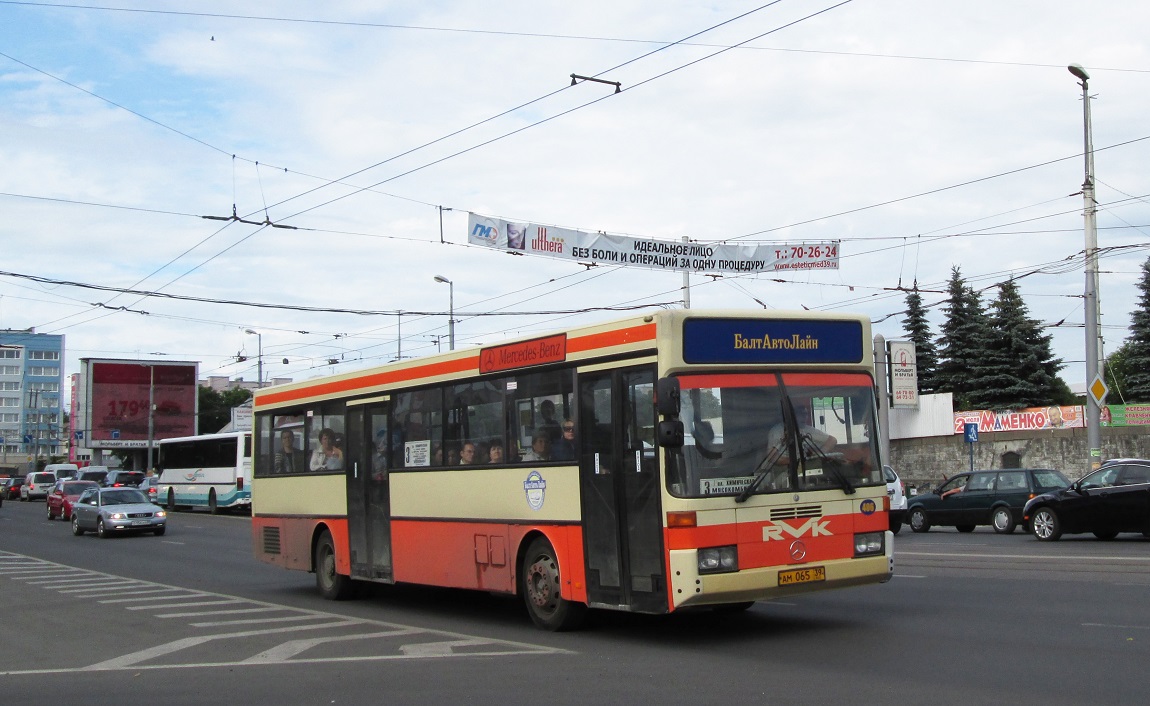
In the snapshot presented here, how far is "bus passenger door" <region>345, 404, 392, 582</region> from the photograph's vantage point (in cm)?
1415

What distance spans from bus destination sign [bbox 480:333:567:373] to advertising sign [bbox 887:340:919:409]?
105ft

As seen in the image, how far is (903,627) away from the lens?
422 inches

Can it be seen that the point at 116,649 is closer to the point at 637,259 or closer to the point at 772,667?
the point at 772,667

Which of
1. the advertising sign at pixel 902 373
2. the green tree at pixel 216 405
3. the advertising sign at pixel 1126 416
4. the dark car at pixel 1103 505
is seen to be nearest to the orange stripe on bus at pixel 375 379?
the dark car at pixel 1103 505

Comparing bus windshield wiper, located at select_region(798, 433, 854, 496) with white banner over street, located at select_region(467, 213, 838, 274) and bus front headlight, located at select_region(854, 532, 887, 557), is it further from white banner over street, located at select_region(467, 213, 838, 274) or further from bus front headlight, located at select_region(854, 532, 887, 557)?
white banner over street, located at select_region(467, 213, 838, 274)

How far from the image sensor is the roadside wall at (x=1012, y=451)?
4328 cm

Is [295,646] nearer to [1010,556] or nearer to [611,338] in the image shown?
[611,338]

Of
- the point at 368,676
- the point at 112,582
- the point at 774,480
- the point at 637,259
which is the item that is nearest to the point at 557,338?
the point at 774,480

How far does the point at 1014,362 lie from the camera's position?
60281 mm

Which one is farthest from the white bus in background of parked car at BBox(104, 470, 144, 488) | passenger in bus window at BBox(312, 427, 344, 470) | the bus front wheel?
passenger in bus window at BBox(312, 427, 344, 470)

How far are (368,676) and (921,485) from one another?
45371 mm

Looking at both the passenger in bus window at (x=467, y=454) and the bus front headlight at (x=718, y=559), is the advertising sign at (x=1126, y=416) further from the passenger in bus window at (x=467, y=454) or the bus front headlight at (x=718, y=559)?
the bus front headlight at (x=718, y=559)

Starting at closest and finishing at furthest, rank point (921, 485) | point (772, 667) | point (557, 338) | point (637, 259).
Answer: point (772, 667)
point (557, 338)
point (637, 259)
point (921, 485)

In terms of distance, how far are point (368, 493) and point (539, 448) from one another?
3.86 meters
